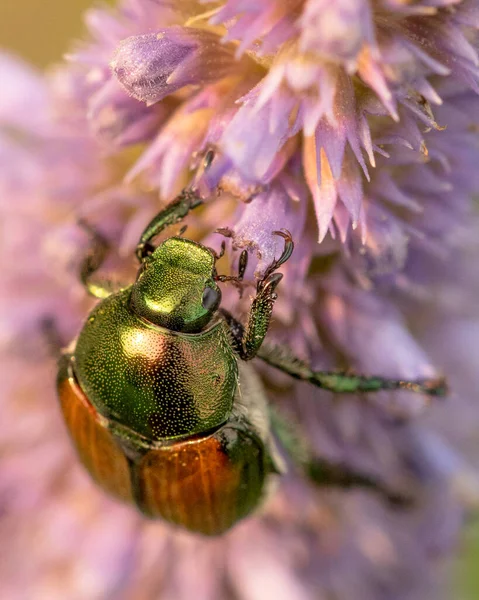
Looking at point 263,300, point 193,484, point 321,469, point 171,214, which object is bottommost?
point 321,469

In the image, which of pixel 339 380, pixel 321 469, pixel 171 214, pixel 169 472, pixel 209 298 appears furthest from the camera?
pixel 321 469

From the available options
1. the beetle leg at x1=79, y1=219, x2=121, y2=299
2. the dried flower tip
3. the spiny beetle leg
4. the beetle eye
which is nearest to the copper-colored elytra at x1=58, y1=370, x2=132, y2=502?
the beetle leg at x1=79, y1=219, x2=121, y2=299

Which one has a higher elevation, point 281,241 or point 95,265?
point 281,241

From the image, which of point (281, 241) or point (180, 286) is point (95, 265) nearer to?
point (180, 286)

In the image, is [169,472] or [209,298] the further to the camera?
[169,472]

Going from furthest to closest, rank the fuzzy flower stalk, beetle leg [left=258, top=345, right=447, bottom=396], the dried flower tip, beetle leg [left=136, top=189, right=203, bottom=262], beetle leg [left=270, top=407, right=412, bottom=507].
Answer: beetle leg [left=270, top=407, right=412, bottom=507] < beetle leg [left=258, top=345, right=447, bottom=396] < beetle leg [left=136, top=189, right=203, bottom=262] < the dried flower tip < the fuzzy flower stalk

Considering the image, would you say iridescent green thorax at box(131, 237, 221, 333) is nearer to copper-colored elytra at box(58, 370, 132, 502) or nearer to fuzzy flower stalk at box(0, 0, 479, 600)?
fuzzy flower stalk at box(0, 0, 479, 600)

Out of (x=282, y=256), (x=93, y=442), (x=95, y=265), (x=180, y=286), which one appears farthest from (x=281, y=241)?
(x=93, y=442)
